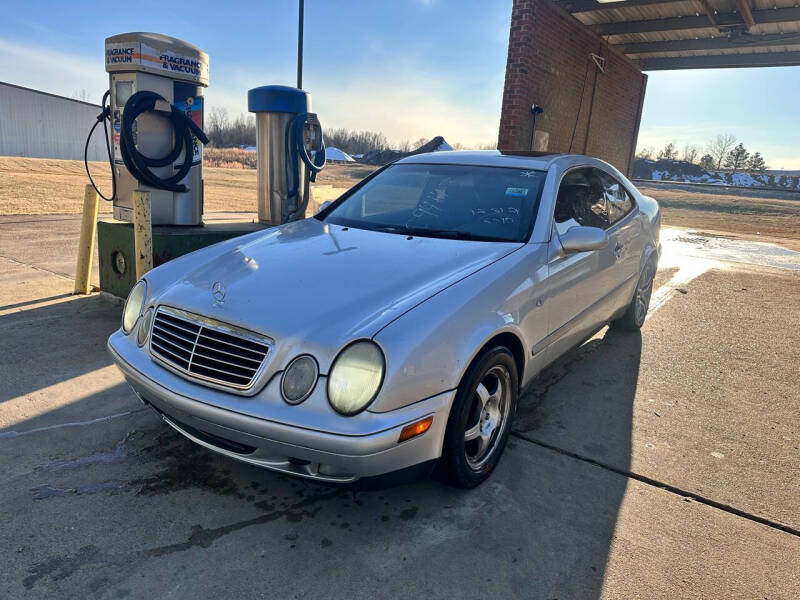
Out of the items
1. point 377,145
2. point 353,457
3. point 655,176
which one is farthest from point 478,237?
point 377,145

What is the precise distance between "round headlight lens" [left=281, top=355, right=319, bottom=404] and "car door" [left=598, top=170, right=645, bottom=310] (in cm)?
275

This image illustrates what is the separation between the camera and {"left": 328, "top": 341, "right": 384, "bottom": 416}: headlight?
2.12 metres

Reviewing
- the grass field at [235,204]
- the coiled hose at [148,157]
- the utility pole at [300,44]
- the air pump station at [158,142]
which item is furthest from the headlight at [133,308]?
the grass field at [235,204]

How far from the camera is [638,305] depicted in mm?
5266

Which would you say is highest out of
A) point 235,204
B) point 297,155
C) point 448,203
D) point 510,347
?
point 297,155

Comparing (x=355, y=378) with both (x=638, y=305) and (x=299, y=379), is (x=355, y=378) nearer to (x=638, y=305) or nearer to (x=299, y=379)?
(x=299, y=379)

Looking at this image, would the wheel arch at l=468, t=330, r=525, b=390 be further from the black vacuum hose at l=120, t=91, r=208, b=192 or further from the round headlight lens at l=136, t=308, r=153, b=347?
the black vacuum hose at l=120, t=91, r=208, b=192

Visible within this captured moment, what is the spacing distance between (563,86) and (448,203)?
7.48m

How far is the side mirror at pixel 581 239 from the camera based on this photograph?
10.8 ft

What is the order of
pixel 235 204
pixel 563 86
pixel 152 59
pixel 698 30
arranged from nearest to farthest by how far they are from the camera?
pixel 152 59
pixel 563 86
pixel 698 30
pixel 235 204

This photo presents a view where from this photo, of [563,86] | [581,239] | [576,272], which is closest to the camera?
[581,239]

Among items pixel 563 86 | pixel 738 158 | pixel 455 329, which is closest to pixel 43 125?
Result: pixel 563 86

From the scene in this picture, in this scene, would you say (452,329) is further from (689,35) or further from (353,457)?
(689,35)

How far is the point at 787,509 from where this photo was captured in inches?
110
